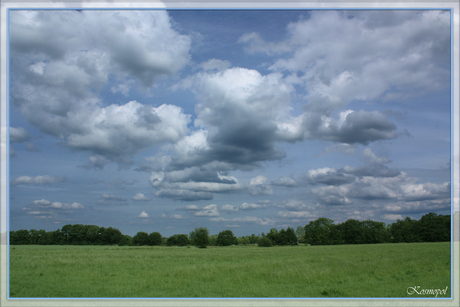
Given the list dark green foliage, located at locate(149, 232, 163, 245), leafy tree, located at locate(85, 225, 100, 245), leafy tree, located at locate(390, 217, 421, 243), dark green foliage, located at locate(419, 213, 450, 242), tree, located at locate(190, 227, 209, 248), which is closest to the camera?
dark green foliage, located at locate(419, 213, 450, 242)

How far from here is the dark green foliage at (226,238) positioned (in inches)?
1887

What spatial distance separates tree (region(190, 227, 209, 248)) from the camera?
4734 centimetres

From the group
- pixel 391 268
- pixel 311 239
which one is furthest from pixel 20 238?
pixel 311 239

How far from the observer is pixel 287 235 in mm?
57594

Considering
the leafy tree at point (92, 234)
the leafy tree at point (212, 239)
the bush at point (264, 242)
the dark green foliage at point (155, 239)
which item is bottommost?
the bush at point (264, 242)

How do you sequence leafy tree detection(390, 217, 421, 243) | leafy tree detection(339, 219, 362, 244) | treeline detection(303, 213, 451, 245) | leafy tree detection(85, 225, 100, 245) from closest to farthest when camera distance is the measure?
leafy tree detection(85, 225, 100, 245), leafy tree detection(390, 217, 421, 243), treeline detection(303, 213, 451, 245), leafy tree detection(339, 219, 362, 244)

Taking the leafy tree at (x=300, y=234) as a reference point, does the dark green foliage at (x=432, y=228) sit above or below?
above

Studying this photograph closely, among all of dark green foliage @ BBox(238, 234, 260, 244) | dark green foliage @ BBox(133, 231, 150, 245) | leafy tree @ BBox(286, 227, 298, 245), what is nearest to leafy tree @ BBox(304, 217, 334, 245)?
leafy tree @ BBox(286, 227, 298, 245)

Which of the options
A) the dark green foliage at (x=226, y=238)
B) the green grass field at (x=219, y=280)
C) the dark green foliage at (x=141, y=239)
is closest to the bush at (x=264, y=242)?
the dark green foliage at (x=226, y=238)

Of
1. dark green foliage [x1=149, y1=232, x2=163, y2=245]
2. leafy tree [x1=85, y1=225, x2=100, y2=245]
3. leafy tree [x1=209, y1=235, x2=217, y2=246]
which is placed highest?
leafy tree [x1=85, y1=225, x2=100, y2=245]

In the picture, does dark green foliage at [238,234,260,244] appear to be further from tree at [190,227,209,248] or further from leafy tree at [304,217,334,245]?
leafy tree at [304,217,334,245]

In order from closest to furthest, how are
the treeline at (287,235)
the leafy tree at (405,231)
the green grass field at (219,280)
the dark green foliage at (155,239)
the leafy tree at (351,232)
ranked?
the green grass field at (219,280) < the treeline at (287,235) < the leafy tree at (405,231) < the dark green foliage at (155,239) < the leafy tree at (351,232)

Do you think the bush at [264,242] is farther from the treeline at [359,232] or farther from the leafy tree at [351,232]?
the leafy tree at [351,232]

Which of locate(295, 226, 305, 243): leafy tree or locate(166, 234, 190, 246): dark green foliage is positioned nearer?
locate(166, 234, 190, 246): dark green foliage
